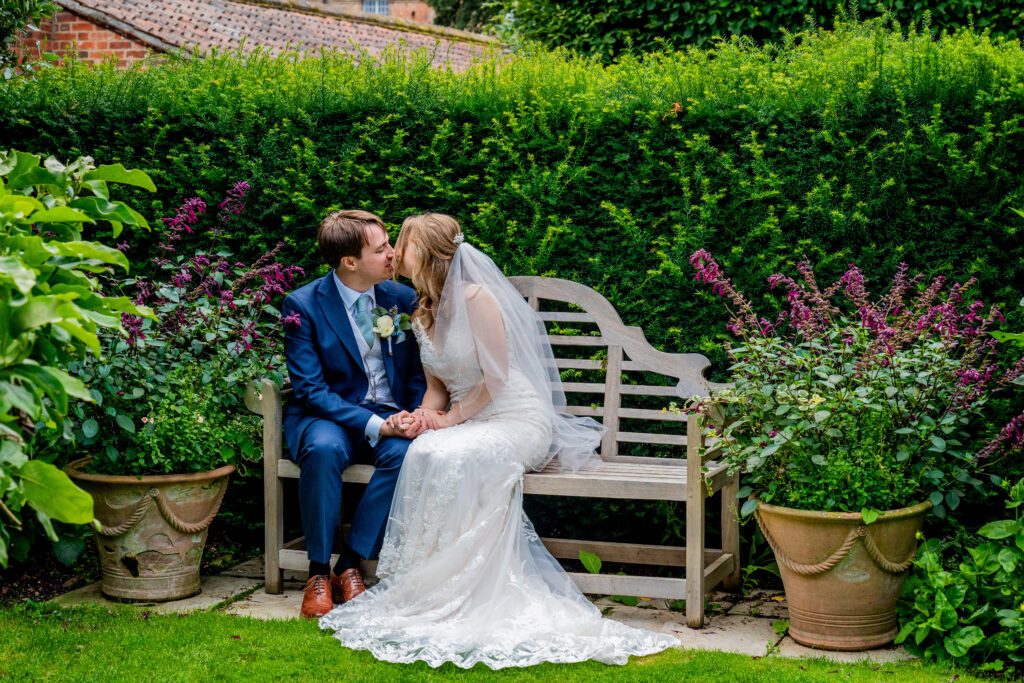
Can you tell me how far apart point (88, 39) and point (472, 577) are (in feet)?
41.3

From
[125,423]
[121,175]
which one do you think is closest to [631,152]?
[121,175]

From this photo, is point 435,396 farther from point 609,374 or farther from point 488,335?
point 609,374

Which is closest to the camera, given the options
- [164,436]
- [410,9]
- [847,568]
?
[847,568]

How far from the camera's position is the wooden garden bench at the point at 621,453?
394cm

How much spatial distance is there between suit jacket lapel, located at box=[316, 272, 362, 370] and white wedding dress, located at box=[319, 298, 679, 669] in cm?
59

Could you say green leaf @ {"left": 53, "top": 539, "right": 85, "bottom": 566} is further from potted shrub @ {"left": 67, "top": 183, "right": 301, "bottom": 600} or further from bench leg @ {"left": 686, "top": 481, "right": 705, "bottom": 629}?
bench leg @ {"left": 686, "top": 481, "right": 705, "bottom": 629}

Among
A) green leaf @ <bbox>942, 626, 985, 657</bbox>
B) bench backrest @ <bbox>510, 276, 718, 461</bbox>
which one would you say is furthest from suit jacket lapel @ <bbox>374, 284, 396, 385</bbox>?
green leaf @ <bbox>942, 626, 985, 657</bbox>

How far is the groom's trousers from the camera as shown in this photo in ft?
13.7

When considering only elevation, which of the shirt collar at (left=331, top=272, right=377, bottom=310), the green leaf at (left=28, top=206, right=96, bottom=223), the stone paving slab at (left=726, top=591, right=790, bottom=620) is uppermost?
the green leaf at (left=28, top=206, right=96, bottom=223)

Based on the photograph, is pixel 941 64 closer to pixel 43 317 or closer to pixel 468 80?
pixel 468 80

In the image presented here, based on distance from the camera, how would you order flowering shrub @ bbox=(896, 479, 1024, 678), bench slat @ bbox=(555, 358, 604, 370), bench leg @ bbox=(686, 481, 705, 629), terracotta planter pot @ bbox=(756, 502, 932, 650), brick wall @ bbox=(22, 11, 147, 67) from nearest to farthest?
flowering shrub @ bbox=(896, 479, 1024, 678)
terracotta planter pot @ bbox=(756, 502, 932, 650)
bench leg @ bbox=(686, 481, 705, 629)
bench slat @ bbox=(555, 358, 604, 370)
brick wall @ bbox=(22, 11, 147, 67)

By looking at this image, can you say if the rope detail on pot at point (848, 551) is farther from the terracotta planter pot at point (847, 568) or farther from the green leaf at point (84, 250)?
the green leaf at point (84, 250)

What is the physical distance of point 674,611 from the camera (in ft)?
13.8

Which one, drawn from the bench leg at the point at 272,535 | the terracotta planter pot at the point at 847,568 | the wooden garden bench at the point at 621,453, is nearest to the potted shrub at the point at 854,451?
the terracotta planter pot at the point at 847,568
